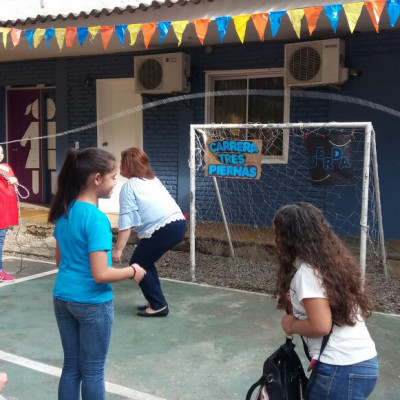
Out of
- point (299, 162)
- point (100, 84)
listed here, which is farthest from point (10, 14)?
point (299, 162)

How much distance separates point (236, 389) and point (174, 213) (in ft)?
5.62

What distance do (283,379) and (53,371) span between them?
6.98ft

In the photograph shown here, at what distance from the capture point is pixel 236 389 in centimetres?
346

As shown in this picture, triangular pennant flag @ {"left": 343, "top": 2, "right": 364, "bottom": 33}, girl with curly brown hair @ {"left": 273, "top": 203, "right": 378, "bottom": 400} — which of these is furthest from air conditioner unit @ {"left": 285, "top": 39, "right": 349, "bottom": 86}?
girl with curly brown hair @ {"left": 273, "top": 203, "right": 378, "bottom": 400}

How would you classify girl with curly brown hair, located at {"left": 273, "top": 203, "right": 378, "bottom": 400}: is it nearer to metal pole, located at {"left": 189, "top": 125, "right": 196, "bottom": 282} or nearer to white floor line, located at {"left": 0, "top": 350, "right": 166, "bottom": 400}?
white floor line, located at {"left": 0, "top": 350, "right": 166, "bottom": 400}

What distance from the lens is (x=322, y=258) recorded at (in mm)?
2178

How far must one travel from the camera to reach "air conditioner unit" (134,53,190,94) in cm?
803

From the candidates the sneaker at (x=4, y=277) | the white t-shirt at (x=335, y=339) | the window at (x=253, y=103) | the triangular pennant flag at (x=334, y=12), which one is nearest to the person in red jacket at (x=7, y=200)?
the sneaker at (x=4, y=277)

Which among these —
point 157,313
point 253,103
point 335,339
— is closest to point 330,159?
point 157,313

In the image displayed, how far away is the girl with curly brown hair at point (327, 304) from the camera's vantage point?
211cm

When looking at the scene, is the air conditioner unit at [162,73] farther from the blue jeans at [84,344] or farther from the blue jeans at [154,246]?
the blue jeans at [84,344]

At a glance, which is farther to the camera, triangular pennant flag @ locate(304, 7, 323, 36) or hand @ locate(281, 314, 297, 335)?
triangular pennant flag @ locate(304, 7, 323, 36)

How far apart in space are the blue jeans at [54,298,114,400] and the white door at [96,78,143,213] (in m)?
6.62

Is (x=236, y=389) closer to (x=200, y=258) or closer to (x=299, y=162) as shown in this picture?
(x=200, y=258)
